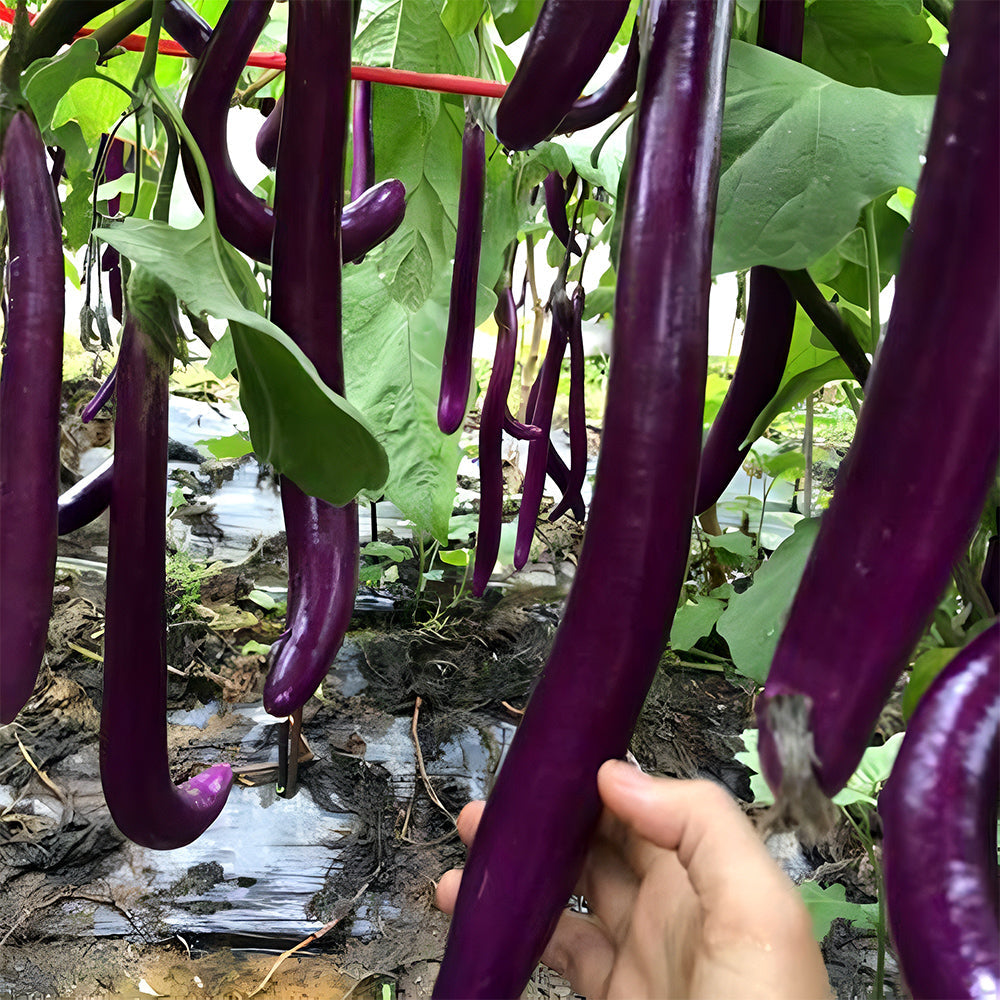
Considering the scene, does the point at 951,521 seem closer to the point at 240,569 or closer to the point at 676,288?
the point at 676,288

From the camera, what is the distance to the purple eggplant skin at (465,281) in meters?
0.64

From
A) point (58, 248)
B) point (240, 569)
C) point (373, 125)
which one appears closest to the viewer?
point (58, 248)

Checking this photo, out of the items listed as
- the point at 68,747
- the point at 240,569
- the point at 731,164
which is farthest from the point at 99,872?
the point at 731,164

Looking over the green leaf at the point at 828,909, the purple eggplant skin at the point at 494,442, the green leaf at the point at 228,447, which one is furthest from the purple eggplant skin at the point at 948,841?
Answer: the green leaf at the point at 228,447

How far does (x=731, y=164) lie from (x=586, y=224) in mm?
974

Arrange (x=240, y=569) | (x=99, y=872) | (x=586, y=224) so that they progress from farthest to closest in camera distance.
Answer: (x=240, y=569) → (x=586, y=224) → (x=99, y=872)

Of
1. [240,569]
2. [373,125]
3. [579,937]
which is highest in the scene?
[373,125]

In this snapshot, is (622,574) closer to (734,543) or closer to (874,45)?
(874,45)

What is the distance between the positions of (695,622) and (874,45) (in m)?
0.98

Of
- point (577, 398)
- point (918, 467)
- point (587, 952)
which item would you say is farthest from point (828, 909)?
point (918, 467)

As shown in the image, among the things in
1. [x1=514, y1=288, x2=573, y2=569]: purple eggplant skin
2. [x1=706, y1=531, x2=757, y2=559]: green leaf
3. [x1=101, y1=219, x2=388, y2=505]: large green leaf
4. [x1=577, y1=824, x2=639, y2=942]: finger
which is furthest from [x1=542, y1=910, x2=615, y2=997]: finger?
[x1=706, y1=531, x2=757, y2=559]: green leaf

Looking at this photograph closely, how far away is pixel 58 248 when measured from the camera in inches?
13.2

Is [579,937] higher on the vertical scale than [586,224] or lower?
lower

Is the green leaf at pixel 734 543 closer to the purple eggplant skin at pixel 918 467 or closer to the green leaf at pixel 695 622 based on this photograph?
the green leaf at pixel 695 622
